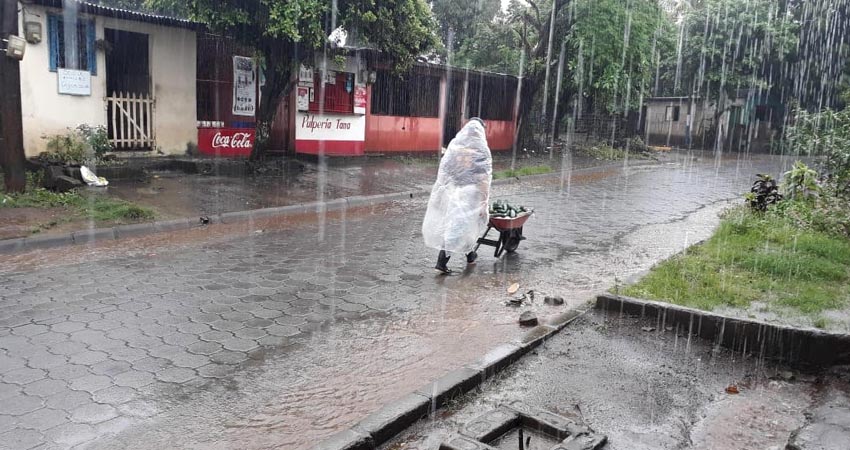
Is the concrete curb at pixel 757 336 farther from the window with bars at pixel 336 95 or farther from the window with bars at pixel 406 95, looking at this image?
the window with bars at pixel 406 95

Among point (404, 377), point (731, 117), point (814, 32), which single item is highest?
point (814, 32)

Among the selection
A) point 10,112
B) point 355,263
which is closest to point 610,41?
point 355,263

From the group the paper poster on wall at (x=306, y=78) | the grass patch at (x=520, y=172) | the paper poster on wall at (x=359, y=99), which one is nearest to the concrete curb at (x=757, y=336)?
the grass patch at (x=520, y=172)

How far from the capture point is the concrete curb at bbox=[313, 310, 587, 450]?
3.73 m

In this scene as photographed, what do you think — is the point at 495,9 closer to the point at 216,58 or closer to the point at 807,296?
the point at 216,58

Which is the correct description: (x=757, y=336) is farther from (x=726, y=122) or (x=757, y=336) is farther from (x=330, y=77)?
(x=726, y=122)

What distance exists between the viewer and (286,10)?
12266 millimetres

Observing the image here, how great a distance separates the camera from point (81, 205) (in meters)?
10.1

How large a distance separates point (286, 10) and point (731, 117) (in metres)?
31.8

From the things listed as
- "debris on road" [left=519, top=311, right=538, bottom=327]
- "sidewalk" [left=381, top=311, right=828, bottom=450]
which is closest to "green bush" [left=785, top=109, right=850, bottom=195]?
"sidewalk" [left=381, top=311, right=828, bottom=450]

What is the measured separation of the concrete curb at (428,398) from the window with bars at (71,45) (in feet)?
38.2

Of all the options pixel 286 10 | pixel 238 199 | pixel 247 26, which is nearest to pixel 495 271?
pixel 238 199

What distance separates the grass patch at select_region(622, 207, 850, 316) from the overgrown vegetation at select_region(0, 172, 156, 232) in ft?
23.7

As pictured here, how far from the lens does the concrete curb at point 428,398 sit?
147 inches
